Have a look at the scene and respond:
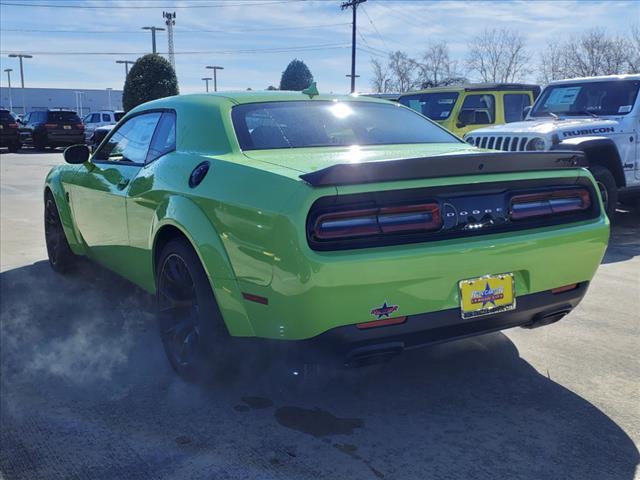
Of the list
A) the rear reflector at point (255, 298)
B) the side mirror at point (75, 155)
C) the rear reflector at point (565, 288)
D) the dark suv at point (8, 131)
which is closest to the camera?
the rear reflector at point (255, 298)

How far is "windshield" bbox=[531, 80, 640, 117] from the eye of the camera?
813 centimetres

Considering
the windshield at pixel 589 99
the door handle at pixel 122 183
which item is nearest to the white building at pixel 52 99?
the windshield at pixel 589 99

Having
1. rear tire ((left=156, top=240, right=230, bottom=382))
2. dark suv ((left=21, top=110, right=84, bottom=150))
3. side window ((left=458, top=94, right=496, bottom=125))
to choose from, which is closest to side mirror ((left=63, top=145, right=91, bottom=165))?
rear tire ((left=156, top=240, right=230, bottom=382))

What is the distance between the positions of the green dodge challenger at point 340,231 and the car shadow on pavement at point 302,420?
0.37m

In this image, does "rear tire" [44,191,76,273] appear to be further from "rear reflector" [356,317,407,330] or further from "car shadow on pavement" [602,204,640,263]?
"car shadow on pavement" [602,204,640,263]

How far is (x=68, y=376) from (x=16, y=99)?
8596 centimetres

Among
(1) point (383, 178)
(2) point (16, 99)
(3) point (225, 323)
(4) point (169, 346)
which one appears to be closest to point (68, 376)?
(4) point (169, 346)

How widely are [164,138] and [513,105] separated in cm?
909

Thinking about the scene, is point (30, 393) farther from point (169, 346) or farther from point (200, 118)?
point (200, 118)

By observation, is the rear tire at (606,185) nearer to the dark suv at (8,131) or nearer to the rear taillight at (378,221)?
the rear taillight at (378,221)

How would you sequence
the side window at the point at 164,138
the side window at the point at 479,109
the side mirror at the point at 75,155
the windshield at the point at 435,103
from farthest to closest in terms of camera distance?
the windshield at the point at 435,103, the side window at the point at 479,109, the side mirror at the point at 75,155, the side window at the point at 164,138

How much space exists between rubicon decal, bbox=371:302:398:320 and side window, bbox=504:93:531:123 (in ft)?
31.8

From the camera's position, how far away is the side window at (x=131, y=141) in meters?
4.20

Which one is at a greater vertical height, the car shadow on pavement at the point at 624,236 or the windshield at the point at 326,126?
the windshield at the point at 326,126
